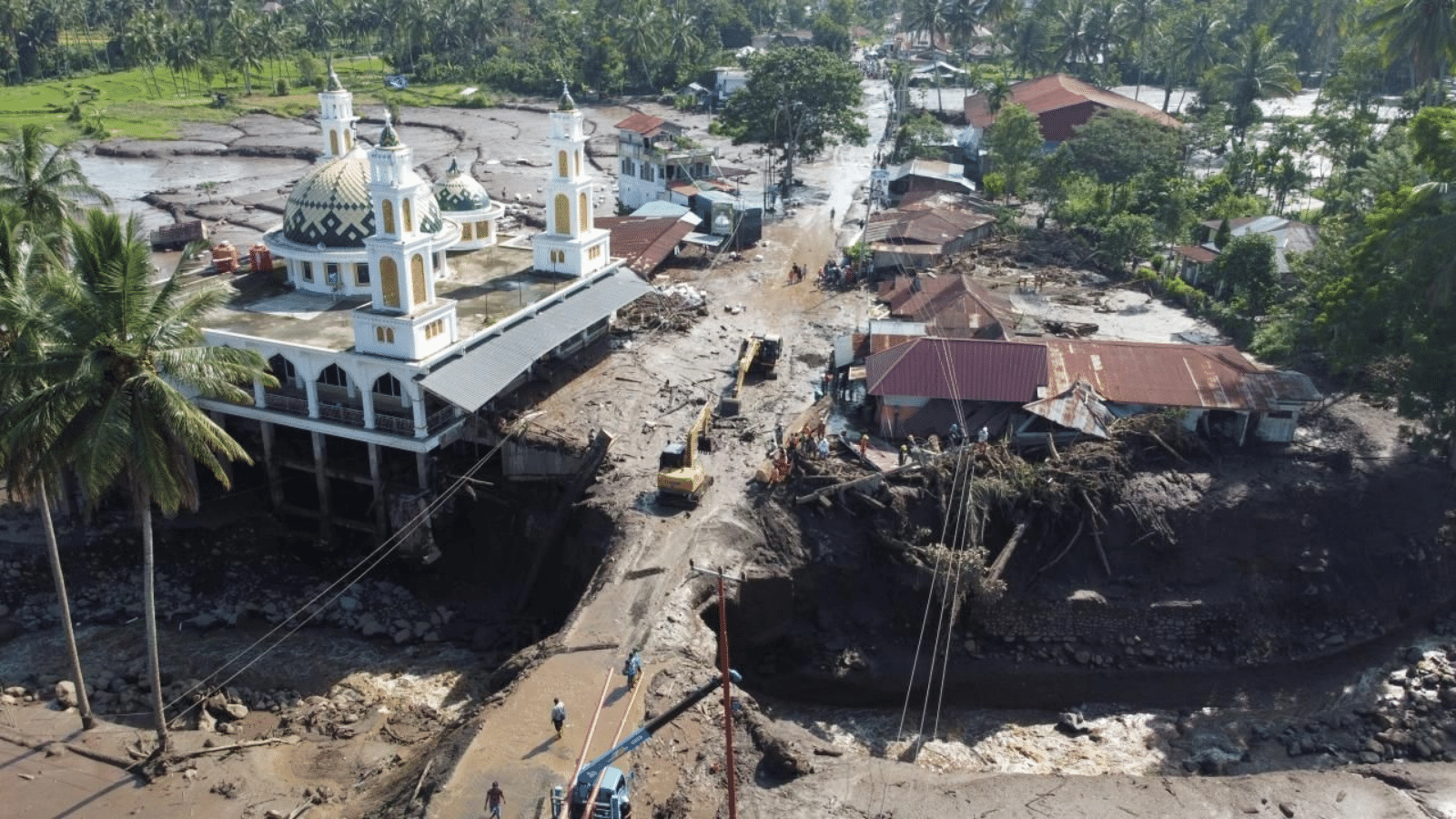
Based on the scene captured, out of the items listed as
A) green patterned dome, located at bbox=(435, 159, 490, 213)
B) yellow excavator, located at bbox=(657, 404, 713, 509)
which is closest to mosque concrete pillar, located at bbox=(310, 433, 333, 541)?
yellow excavator, located at bbox=(657, 404, 713, 509)

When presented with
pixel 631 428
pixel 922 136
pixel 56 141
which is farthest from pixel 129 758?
pixel 56 141

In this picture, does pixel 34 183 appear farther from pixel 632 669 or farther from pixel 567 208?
pixel 632 669

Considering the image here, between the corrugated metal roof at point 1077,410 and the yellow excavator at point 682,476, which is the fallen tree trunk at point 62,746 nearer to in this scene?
the yellow excavator at point 682,476

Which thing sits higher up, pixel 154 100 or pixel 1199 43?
pixel 1199 43

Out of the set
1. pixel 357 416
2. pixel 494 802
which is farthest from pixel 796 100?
pixel 494 802

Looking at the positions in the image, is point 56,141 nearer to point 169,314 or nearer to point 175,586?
point 175,586

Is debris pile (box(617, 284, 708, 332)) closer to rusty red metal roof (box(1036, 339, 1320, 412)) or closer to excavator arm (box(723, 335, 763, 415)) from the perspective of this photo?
excavator arm (box(723, 335, 763, 415))
